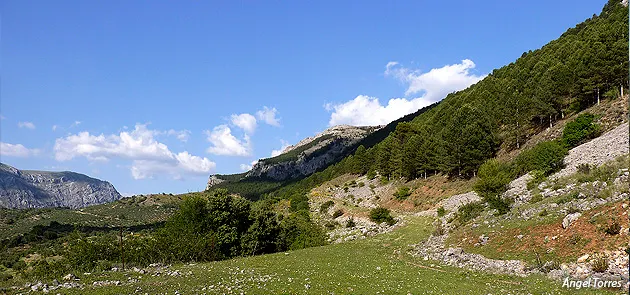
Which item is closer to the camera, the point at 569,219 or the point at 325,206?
the point at 569,219

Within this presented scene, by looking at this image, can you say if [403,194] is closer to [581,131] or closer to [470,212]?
[581,131]

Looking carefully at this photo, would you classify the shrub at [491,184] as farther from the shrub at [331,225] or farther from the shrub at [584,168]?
the shrub at [331,225]

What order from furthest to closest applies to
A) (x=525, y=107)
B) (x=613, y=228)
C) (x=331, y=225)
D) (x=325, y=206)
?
1. (x=325, y=206)
2. (x=525, y=107)
3. (x=331, y=225)
4. (x=613, y=228)

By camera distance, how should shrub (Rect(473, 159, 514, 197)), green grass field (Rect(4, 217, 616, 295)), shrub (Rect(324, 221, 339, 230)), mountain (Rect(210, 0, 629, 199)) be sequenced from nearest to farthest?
1. green grass field (Rect(4, 217, 616, 295))
2. shrub (Rect(473, 159, 514, 197))
3. mountain (Rect(210, 0, 629, 199))
4. shrub (Rect(324, 221, 339, 230))

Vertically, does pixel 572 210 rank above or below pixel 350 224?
above

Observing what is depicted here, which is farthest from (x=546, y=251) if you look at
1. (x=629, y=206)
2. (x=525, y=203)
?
(x=525, y=203)

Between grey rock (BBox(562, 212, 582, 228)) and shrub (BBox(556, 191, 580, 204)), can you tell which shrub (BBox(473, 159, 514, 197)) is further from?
grey rock (BBox(562, 212, 582, 228))

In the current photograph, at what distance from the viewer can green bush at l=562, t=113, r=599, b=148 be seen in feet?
177

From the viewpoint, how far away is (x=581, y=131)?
55.2 meters

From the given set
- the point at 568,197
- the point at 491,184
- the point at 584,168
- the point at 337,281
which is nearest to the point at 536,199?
the point at 568,197

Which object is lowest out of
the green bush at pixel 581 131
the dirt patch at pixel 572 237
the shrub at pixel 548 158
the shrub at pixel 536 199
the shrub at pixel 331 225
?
the shrub at pixel 331 225

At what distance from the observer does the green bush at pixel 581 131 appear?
177 feet

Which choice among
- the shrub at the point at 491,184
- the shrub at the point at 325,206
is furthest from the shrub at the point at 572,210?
the shrub at the point at 325,206

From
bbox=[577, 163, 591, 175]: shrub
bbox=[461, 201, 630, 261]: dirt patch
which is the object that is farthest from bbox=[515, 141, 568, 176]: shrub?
bbox=[461, 201, 630, 261]: dirt patch
